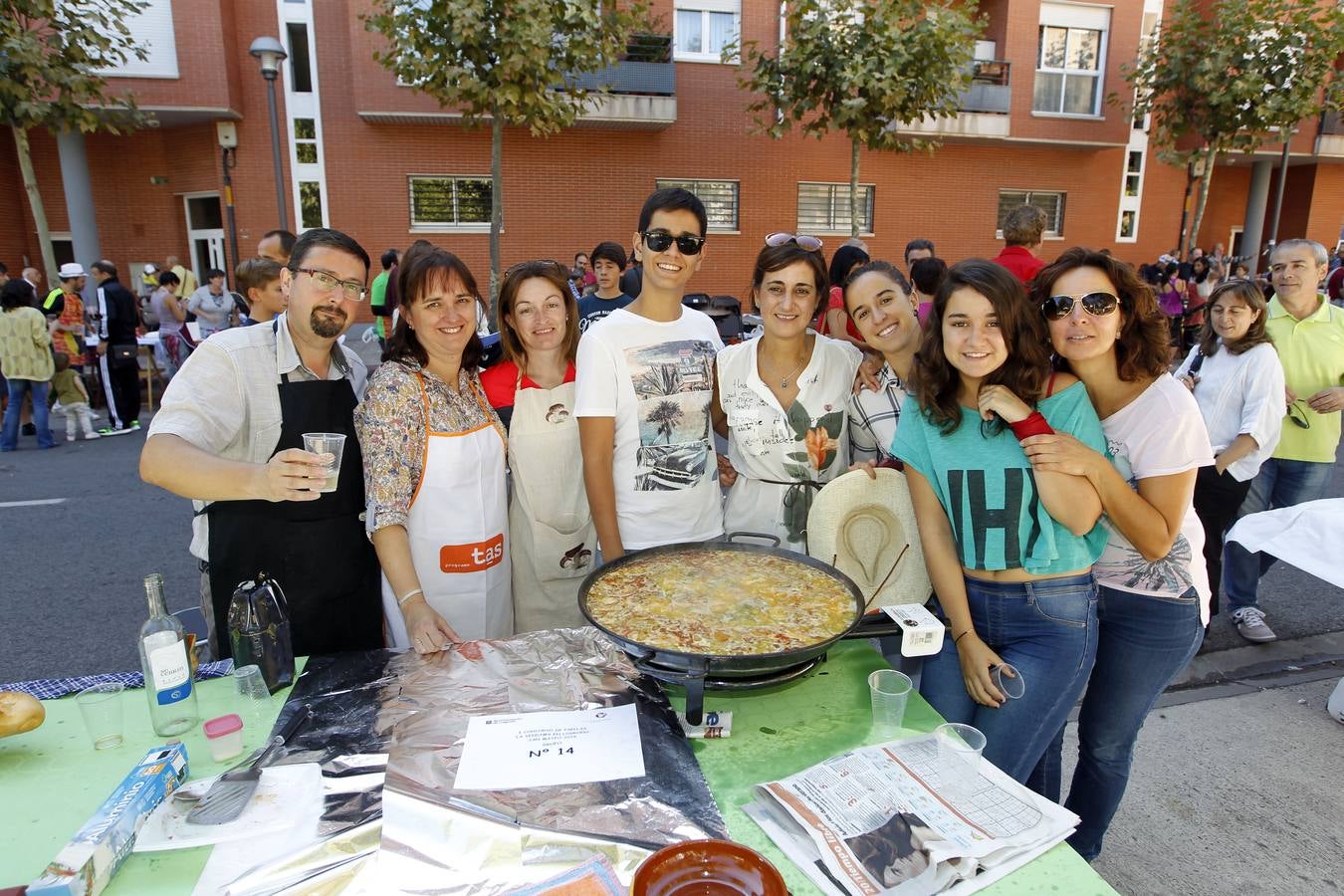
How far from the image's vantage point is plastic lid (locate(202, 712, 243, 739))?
1.70 m

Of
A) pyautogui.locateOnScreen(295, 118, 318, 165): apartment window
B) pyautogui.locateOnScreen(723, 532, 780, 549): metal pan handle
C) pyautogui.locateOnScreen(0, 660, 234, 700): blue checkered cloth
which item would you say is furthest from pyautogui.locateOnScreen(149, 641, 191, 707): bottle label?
pyautogui.locateOnScreen(295, 118, 318, 165): apartment window

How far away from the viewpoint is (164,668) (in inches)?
70.4

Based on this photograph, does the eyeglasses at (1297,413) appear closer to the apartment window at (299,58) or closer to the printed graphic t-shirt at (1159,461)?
the printed graphic t-shirt at (1159,461)

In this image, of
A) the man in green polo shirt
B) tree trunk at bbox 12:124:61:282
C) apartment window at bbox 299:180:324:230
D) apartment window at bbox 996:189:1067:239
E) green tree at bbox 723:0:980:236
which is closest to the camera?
the man in green polo shirt

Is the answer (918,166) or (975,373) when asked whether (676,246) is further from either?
(918,166)

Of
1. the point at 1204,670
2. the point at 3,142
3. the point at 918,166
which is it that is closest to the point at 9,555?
the point at 1204,670

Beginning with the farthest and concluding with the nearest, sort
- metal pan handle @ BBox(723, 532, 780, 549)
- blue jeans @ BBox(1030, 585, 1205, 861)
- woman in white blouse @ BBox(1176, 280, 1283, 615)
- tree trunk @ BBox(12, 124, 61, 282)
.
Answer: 1. tree trunk @ BBox(12, 124, 61, 282)
2. woman in white blouse @ BBox(1176, 280, 1283, 615)
3. metal pan handle @ BBox(723, 532, 780, 549)
4. blue jeans @ BBox(1030, 585, 1205, 861)

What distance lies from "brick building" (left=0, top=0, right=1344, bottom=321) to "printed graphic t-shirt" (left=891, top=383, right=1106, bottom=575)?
46.4ft

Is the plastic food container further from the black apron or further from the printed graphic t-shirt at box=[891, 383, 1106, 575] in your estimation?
the printed graphic t-shirt at box=[891, 383, 1106, 575]

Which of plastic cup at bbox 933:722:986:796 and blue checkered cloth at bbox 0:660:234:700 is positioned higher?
plastic cup at bbox 933:722:986:796

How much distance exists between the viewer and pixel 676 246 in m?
2.76

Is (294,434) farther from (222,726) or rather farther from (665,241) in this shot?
(665,241)

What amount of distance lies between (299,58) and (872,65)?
12.0 metres

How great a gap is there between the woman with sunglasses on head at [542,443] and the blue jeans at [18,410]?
9.10m
